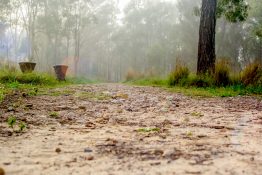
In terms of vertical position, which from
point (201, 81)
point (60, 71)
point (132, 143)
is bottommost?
point (132, 143)

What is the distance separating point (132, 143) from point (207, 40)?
6480mm

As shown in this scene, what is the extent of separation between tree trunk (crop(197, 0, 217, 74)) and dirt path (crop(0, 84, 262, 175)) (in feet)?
15.1

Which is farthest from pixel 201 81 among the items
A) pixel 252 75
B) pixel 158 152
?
pixel 158 152

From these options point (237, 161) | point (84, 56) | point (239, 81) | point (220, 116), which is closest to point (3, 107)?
point (220, 116)

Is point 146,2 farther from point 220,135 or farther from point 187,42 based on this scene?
point 220,135

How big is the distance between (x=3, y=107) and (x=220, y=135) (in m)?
2.45

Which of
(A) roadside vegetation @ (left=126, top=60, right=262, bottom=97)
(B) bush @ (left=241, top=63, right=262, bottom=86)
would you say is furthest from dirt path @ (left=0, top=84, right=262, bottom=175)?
(B) bush @ (left=241, top=63, right=262, bottom=86)

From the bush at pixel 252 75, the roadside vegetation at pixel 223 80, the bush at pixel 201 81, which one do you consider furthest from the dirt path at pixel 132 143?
the bush at pixel 252 75

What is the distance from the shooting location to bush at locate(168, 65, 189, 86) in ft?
27.0

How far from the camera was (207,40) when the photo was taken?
812 centimetres

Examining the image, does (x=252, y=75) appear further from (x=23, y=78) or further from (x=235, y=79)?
(x=23, y=78)

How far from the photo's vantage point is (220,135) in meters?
2.37

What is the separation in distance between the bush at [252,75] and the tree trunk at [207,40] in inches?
34.4

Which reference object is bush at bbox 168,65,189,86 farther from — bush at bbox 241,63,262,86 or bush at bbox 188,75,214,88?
bush at bbox 241,63,262,86
